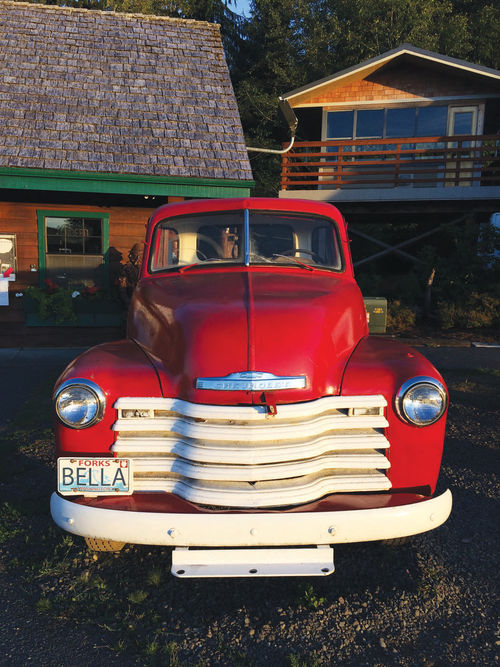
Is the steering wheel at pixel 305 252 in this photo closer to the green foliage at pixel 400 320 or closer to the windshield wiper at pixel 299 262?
the windshield wiper at pixel 299 262

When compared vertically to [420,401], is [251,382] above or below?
above

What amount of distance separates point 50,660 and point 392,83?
54.4 ft

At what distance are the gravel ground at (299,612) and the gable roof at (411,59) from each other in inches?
548

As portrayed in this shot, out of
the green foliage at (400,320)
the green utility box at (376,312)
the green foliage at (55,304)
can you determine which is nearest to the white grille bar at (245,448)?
the green utility box at (376,312)

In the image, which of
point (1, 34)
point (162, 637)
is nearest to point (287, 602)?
point (162, 637)

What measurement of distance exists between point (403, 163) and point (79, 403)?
1376cm

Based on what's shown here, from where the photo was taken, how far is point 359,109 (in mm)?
16016

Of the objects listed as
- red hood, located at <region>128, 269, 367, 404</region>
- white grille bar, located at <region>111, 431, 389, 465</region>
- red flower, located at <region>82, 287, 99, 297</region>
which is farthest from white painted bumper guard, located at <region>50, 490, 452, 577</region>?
red flower, located at <region>82, 287, 99, 297</region>

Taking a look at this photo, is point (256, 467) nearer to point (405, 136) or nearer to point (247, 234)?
point (247, 234)

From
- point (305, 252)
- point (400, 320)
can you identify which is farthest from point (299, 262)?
point (400, 320)

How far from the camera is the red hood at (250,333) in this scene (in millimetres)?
2771

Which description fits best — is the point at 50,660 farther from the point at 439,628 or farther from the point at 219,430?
the point at 439,628

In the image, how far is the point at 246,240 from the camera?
3.90 meters

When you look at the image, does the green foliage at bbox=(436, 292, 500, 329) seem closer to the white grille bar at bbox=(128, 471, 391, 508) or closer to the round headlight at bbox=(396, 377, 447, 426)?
the round headlight at bbox=(396, 377, 447, 426)
